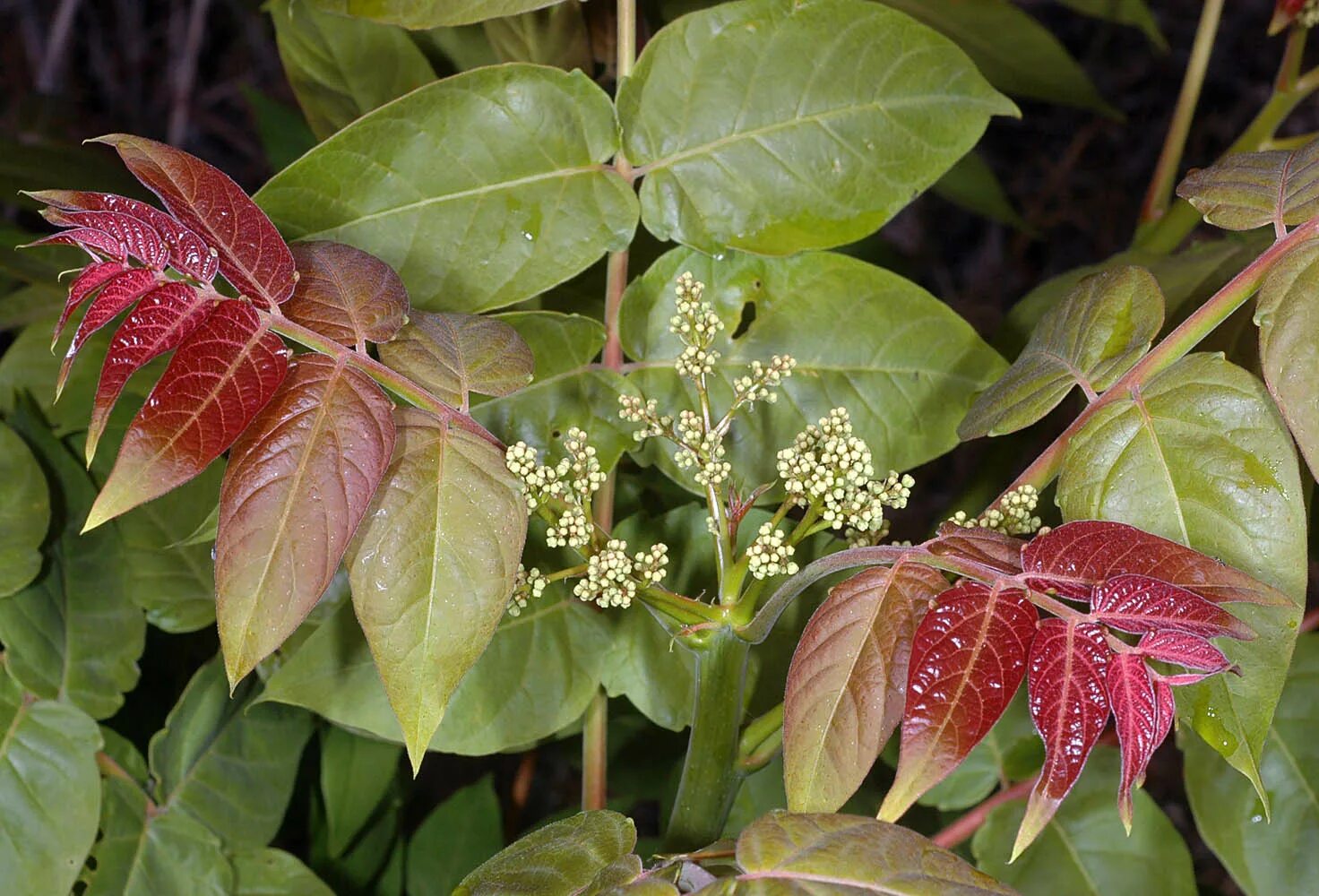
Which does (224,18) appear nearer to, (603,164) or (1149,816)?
(603,164)

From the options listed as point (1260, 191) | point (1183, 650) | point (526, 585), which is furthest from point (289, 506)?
point (1260, 191)

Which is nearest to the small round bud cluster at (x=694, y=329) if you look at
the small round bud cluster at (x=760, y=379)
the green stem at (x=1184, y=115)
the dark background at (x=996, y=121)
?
the small round bud cluster at (x=760, y=379)

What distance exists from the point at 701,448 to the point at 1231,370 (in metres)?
0.26

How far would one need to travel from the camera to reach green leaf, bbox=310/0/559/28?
736 mm

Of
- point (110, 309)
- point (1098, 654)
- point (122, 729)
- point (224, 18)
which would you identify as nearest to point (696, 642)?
point (1098, 654)

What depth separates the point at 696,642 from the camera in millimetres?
626

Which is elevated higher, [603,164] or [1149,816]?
[603,164]

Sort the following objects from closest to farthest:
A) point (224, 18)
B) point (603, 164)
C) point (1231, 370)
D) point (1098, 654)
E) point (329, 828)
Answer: point (1098, 654) < point (1231, 370) < point (603, 164) < point (329, 828) < point (224, 18)

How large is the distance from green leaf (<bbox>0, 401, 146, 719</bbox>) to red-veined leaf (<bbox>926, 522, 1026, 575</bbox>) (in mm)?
595

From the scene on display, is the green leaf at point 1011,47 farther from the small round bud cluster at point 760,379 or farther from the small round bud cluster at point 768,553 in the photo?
the small round bud cluster at point 768,553

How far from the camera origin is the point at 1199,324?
60 centimetres

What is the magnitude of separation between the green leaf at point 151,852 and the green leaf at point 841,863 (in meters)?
0.50

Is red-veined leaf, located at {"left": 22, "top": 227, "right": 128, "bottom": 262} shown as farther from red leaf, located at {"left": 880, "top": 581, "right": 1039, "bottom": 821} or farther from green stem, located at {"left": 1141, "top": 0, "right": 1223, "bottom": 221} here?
green stem, located at {"left": 1141, "top": 0, "right": 1223, "bottom": 221}

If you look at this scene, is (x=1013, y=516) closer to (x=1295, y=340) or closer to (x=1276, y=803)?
(x=1295, y=340)
